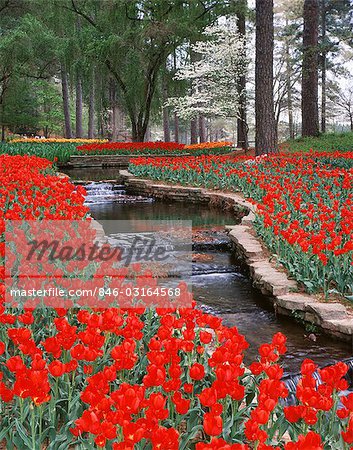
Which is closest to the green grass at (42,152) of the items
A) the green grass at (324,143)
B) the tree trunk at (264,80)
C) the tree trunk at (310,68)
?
the tree trunk at (264,80)

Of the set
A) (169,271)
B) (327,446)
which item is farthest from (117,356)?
(169,271)

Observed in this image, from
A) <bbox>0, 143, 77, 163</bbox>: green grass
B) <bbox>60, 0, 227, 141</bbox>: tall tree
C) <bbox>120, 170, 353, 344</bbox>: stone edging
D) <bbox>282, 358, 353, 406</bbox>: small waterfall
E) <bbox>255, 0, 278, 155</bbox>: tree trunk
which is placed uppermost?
<bbox>60, 0, 227, 141</bbox>: tall tree

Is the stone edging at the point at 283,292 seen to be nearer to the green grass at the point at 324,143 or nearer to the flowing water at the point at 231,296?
the flowing water at the point at 231,296

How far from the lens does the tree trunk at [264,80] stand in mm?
13359

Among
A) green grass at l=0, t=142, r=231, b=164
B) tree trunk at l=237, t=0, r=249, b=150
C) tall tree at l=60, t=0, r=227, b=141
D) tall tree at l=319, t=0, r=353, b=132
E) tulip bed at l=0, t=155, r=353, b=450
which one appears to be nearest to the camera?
tulip bed at l=0, t=155, r=353, b=450

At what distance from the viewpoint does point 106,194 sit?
45.3ft

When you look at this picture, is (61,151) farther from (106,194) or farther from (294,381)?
(294,381)

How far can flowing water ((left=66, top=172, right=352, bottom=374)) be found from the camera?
13.6 feet

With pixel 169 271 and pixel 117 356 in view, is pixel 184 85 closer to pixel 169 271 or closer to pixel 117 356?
pixel 169 271

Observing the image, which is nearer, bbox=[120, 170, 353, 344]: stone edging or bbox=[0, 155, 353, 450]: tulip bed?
bbox=[0, 155, 353, 450]: tulip bed

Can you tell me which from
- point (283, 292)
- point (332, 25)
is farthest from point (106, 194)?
point (332, 25)

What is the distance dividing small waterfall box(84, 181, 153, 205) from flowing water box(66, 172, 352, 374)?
67.5 inches

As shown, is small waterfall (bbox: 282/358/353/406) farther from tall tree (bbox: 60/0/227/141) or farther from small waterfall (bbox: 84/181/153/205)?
tall tree (bbox: 60/0/227/141)

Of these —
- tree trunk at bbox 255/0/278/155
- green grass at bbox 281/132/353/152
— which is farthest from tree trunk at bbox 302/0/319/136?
tree trunk at bbox 255/0/278/155
